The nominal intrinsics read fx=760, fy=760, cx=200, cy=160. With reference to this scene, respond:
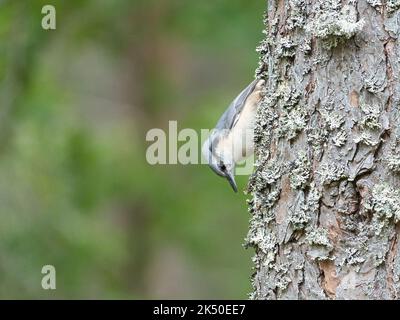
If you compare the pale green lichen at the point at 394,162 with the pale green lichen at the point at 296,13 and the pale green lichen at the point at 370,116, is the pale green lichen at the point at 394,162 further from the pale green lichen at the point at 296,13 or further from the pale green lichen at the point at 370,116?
the pale green lichen at the point at 296,13

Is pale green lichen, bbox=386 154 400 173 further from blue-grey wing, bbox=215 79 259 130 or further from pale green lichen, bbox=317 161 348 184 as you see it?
blue-grey wing, bbox=215 79 259 130

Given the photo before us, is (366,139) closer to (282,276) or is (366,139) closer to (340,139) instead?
(340,139)

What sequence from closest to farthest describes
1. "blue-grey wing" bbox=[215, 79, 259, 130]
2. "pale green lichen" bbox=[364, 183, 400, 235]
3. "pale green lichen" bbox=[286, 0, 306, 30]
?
"pale green lichen" bbox=[364, 183, 400, 235] < "pale green lichen" bbox=[286, 0, 306, 30] < "blue-grey wing" bbox=[215, 79, 259, 130]

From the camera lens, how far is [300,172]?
316 cm

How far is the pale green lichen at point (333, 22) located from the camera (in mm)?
3049

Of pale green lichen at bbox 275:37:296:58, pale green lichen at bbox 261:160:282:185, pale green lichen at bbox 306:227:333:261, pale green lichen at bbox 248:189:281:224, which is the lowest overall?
pale green lichen at bbox 306:227:333:261

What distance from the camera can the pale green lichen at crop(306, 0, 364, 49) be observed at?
3.05 metres

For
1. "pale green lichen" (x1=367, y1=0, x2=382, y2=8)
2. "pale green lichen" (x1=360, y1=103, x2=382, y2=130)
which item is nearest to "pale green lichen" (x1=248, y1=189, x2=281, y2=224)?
"pale green lichen" (x1=360, y1=103, x2=382, y2=130)

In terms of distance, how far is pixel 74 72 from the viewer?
459 inches

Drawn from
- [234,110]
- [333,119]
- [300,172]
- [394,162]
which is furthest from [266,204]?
[234,110]

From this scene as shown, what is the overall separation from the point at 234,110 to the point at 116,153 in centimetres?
388

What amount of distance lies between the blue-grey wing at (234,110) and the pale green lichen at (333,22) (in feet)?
4.24

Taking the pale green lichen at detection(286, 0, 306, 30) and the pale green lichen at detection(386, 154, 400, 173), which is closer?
the pale green lichen at detection(386, 154, 400, 173)
